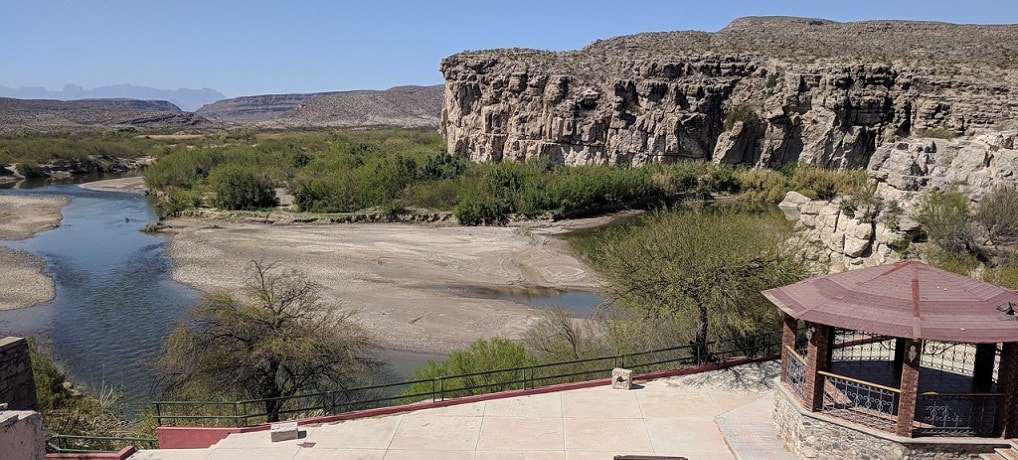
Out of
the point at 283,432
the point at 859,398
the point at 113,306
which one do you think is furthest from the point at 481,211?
the point at 859,398

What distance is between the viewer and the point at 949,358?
1521 cm

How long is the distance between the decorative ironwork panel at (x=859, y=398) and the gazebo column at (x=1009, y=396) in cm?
164

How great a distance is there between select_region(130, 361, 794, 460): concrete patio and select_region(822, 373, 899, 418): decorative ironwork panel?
1.42m

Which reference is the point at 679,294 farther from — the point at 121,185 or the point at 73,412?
the point at 121,185

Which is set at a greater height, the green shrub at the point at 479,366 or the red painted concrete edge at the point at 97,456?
the red painted concrete edge at the point at 97,456

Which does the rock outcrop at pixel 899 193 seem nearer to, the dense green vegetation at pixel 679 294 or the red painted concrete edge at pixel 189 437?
the dense green vegetation at pixel 679 294

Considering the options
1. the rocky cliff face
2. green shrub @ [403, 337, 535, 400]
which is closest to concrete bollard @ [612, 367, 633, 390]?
green shrub @ [403, 337, 535, 400]

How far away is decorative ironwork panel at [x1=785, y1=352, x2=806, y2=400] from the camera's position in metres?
12.6

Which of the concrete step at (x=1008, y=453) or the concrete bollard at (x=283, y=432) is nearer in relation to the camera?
the concrete step at (x=1008, y=453)

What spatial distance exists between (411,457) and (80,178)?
113 m

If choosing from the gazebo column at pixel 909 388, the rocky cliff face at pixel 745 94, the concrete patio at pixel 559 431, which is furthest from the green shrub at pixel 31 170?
the gazebo column at pixel 909 388

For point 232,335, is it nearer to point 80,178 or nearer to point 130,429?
point 130,429

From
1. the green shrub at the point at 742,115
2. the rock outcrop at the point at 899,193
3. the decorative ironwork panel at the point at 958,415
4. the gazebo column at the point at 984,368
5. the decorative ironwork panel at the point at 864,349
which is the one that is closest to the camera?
the decorative ironwork panel at the point at 958,415

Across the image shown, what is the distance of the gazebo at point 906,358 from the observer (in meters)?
10.7
